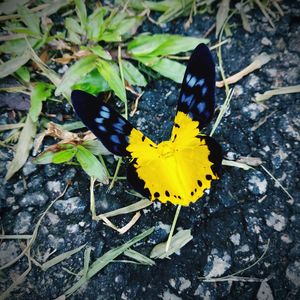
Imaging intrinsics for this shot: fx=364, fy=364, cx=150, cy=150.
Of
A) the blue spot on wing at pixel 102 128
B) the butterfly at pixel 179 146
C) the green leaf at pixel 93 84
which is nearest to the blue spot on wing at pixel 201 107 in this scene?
the butterfly at pixel 179 146

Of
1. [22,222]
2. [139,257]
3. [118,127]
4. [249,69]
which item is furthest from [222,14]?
[22,222]

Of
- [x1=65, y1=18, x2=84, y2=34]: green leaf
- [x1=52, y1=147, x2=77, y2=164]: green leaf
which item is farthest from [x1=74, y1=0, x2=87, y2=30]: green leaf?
[x1=52, y1=147, x2=77, y2=164]: green leaf

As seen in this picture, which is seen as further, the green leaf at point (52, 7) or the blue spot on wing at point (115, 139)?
the green leaf at point (52, 7)

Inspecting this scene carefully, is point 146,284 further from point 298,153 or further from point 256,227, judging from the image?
point 298,153

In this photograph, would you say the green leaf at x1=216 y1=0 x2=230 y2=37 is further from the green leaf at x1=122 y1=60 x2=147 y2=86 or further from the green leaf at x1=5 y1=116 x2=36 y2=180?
the green leaf at x1=5 y1=116 x2=36 y2=180

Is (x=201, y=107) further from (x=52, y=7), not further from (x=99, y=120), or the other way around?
(x=52, y=7)

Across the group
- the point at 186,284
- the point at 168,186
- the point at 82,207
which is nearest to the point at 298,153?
the point at 168,186

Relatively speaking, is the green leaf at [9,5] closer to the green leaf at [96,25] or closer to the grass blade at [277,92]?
the green leaf at [96,25]
